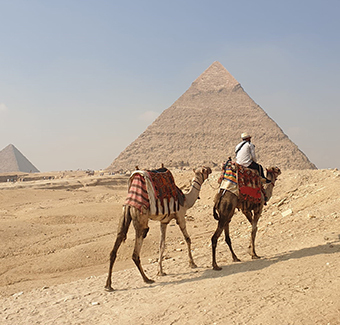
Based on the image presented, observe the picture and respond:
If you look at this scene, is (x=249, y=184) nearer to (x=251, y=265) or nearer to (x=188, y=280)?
(x=251, y=265)

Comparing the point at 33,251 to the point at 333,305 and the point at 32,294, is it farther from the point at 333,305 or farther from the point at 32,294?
the point at 333,305

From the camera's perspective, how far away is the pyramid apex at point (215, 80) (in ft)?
566

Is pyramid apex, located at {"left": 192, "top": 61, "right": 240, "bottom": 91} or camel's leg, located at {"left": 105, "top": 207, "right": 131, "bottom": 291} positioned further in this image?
pyramid apex, located at {"left": 192, "top": 61, "right": 240, "bottom": 91}

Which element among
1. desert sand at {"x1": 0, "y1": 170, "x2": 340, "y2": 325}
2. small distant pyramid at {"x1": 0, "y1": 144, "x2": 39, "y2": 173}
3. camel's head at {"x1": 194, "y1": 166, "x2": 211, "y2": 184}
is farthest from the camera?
small distant pyramid at {"x1": 0, "y1": 144, "x2": 39, "y2": 173}

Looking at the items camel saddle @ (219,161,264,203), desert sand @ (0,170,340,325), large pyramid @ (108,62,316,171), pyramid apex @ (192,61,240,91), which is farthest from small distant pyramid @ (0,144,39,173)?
camel saddle @ (219,161,264,203)

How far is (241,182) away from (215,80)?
7001 inches

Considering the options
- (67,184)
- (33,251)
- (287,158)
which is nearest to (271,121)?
(287,158)

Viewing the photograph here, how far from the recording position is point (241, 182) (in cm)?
576

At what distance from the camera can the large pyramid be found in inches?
5167

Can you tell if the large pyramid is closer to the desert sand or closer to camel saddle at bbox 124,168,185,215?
the desert sand

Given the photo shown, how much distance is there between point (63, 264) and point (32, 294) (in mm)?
2647

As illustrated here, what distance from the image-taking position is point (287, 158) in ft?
407

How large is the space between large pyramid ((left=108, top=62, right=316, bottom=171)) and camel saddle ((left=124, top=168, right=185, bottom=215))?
117m

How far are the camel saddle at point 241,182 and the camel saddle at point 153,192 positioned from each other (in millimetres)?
857
